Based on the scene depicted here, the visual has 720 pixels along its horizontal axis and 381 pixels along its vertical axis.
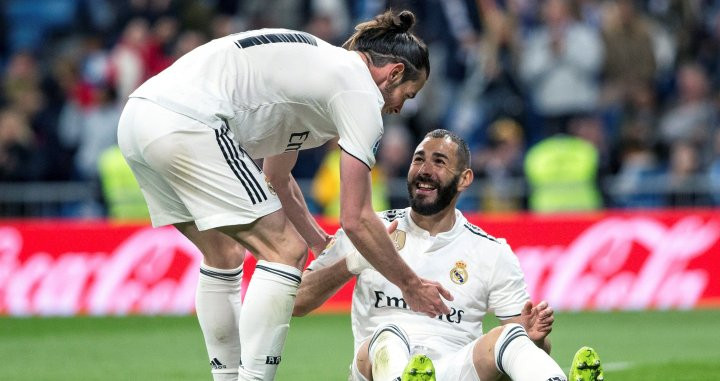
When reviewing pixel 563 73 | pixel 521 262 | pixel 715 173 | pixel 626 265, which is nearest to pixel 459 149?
pixel 521 262

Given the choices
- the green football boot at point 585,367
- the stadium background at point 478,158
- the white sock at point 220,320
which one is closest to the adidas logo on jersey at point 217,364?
the white sock at point 220,320

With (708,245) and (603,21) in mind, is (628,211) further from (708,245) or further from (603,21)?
(603,21)

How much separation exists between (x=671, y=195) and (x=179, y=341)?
5.95 metres

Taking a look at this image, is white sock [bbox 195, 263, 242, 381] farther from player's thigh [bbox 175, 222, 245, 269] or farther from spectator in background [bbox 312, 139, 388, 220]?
spectator in background [bbox 312, 139, 388, 220]

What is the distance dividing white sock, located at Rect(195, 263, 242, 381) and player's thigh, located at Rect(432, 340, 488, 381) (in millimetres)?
1069

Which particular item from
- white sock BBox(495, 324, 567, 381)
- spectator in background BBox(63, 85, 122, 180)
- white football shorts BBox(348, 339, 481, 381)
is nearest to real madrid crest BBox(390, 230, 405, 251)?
white football shorts BBox(348, 339, 481, 381)

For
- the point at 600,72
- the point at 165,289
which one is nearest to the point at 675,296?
the point at 600,72

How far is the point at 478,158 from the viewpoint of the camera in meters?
16.1

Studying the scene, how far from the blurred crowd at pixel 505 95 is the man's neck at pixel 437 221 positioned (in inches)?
319

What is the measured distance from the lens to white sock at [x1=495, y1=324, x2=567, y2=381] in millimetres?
6312

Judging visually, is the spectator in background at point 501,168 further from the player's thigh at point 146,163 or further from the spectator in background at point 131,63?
the player's thigh at point 146,163

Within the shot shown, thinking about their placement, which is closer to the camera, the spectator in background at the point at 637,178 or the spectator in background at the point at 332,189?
the spectator in background at the point at 637,178

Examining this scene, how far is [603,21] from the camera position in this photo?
1722 centimetres

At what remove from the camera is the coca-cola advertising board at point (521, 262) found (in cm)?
1452
